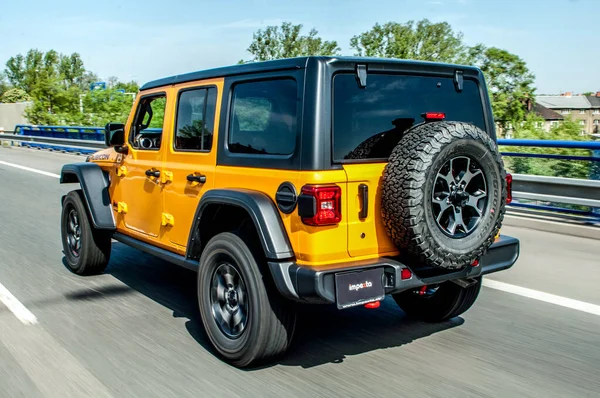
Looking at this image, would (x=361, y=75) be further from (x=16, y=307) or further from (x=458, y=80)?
(x=16, y=307)

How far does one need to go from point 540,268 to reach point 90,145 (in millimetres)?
17121

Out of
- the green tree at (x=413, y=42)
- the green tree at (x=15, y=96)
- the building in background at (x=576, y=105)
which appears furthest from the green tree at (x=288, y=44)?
the building in background at (x=576, y=105)

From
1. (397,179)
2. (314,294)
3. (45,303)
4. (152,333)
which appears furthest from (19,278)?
(397,179)

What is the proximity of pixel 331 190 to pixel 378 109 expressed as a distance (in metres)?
0.62

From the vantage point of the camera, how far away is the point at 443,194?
3572 mm

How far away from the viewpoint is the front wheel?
455cm

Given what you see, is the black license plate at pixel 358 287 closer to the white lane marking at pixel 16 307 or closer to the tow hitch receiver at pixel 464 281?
the tow hitch receiver at pixel 464 281

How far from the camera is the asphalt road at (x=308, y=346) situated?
3615 millimetres

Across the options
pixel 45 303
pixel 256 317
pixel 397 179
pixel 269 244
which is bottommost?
pixel 45 303

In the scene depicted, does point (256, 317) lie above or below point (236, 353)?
above

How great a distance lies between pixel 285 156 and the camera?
3639 mm

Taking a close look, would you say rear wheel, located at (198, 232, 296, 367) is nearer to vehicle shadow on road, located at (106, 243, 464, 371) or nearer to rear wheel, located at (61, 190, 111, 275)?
vehicle shadow on road, located at (106, 243, 464, 371)

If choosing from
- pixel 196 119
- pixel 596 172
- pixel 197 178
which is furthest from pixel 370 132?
pixel 596 172

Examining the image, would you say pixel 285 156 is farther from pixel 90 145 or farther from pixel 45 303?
pixel 90 145
